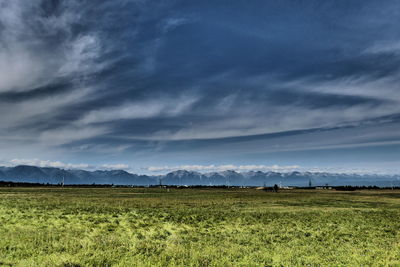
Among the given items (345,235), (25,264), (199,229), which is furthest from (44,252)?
(345,235)

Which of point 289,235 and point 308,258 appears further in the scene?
point 289,235

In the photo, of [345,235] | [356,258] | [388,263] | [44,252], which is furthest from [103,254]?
[345,235]

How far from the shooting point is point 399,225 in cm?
3047

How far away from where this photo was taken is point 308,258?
1634cm

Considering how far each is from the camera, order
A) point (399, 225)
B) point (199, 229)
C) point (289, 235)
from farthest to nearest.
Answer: point (399, 225) < point (199, 229) < point (289, 235)

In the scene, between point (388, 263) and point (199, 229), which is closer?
point (388, 263)

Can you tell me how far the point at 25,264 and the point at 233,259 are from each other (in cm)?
1066

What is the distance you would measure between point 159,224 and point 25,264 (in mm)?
15807

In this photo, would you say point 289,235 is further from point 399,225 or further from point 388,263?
point 399,225

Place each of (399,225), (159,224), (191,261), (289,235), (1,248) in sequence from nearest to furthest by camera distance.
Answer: (191,261), (1,248), (289,235), (159,224), (399,225)

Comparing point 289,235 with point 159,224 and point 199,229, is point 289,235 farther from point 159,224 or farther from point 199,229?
point 159,224

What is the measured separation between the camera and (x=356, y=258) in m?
16.6

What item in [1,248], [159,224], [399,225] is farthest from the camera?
[399,225]

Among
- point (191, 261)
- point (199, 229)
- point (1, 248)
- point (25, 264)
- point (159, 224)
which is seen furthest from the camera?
point (159, 224)
